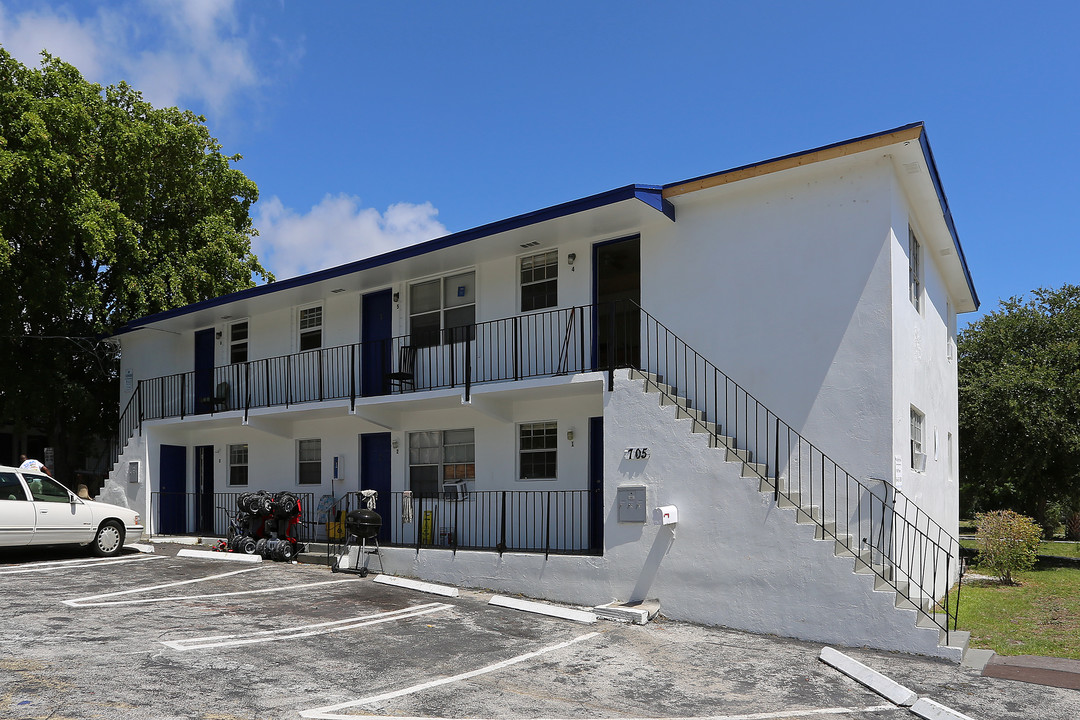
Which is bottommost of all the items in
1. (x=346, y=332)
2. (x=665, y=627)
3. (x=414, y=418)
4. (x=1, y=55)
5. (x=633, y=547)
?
(x=665, y=627)

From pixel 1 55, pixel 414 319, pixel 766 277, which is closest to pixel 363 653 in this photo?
pixel 766 277

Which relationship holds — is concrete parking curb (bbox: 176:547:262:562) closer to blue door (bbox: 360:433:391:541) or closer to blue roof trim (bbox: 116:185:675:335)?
blue door (bbox: 360:433:391:541)

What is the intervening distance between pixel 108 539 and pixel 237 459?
4.48m

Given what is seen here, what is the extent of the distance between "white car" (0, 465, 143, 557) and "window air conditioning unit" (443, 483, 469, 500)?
5.82 metres

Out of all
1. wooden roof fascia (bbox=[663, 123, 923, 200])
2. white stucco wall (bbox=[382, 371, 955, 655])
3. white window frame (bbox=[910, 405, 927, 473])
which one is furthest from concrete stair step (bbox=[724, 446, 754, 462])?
wooden roof fascia (bbox=[663, 123, 923, 200])

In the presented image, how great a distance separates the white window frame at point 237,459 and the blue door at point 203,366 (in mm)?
1149

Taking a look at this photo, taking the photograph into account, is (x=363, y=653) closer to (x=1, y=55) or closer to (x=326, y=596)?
(x=326, y=596)

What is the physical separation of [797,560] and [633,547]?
7.50 ft

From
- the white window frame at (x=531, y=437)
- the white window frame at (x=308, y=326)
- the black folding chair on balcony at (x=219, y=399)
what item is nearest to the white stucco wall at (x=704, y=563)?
the white window frame at (x=531, y=437)

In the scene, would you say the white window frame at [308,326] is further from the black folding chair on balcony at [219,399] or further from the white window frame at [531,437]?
the white window frame at [531,437]

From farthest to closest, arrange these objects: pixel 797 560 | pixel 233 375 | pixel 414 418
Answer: pixel 233 375 → pixel 414 418 → pixel 797 560

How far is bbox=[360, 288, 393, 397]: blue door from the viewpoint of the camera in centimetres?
1662

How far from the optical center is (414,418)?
15.9m

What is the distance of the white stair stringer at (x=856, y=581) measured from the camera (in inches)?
355
